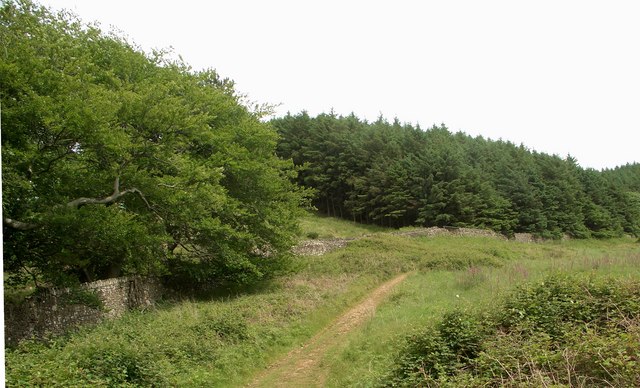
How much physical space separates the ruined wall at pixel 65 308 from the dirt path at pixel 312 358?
264 inches

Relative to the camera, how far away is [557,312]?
346 inches

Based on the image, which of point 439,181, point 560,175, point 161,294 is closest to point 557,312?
point 161,294

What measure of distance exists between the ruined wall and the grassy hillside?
99 cm

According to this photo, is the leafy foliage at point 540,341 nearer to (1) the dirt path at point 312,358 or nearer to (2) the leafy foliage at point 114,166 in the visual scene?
(1) the dirt path at point 312,358

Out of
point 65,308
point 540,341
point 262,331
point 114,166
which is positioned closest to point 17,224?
point 114,166

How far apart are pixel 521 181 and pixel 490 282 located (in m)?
40.3

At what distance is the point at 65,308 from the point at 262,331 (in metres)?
6.22

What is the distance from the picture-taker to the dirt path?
413 inches

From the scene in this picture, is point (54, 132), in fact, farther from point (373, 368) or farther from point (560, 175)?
point (560, 175)

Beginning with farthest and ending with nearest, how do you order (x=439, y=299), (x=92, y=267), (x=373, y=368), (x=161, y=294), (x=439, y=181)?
1. (x=439, y=181)
2. (x=161, y=294)
3. (x=92, y=267)
4. (x=439, y=299)
5. (x=373, y=368)

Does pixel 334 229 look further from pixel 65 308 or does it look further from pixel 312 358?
pixel 312 358

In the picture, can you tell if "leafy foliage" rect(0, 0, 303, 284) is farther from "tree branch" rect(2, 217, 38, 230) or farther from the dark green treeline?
the dark green treeline

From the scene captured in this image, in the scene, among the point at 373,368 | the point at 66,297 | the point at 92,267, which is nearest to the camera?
the point at 373,368

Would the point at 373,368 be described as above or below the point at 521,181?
below
